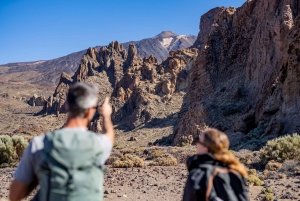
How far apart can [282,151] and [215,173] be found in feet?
24.8

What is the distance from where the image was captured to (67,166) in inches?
81.4

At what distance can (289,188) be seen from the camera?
684 cm

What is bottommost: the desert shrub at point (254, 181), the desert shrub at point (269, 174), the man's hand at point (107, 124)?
the desert shrub at point (269, 174)

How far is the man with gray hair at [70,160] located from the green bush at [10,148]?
10.3 meters

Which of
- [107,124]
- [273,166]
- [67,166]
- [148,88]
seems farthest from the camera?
[148,88]

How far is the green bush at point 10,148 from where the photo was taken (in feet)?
38.6

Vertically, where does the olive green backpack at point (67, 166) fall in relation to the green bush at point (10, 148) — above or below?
above

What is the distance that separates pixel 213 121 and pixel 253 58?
4.74 meters

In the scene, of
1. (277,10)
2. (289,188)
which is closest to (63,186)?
(289,188)

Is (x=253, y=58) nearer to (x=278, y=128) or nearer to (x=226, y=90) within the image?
(x=226, y=90)

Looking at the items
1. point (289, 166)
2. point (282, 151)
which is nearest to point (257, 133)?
point (282, 151)

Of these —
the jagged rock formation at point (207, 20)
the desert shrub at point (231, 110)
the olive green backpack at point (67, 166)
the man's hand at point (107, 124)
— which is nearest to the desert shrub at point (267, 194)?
the man's hand at point (107, 124)

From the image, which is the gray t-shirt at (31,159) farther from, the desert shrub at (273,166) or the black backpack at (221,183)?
the desert shrub at (273,166)

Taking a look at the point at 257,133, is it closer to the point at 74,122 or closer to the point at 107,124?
the point at 107,124
